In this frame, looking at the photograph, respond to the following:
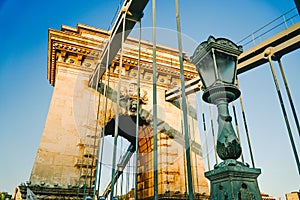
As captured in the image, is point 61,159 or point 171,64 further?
point 171,64

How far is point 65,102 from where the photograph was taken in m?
6.61

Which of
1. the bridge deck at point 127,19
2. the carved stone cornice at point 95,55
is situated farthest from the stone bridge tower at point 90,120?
→ the bridge deck at point 127,19

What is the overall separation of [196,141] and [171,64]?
303cm

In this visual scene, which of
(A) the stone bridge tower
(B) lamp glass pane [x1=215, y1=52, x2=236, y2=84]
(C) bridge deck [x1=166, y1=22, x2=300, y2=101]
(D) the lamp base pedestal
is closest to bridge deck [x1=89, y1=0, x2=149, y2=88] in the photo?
(A) the stone bridge tower

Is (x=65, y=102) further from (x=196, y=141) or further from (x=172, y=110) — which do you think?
(x=196, y=141)

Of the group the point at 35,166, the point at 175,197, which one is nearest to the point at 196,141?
the point at 175,197

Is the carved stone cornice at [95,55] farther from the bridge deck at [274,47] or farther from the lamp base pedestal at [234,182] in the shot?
the lamp base pedestal at [234,182]

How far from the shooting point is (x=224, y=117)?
1822mm

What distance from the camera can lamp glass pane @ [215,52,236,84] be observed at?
1.93 m

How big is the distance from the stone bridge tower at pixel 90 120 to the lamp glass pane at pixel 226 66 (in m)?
4.01

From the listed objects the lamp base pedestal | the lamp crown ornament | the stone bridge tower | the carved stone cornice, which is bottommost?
the lamp base pedestal

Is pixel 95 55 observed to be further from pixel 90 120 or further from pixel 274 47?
pixel 274 47

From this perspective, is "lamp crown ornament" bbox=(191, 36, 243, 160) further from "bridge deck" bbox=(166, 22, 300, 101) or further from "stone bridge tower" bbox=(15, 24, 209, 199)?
"stone bridge tower" bbox=(15, 24, 209, 199)

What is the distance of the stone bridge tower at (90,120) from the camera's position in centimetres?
Result: 571
